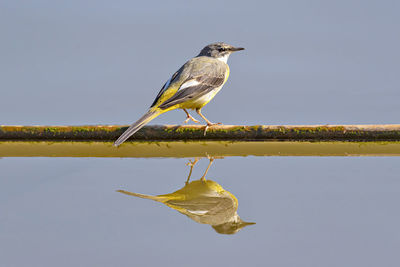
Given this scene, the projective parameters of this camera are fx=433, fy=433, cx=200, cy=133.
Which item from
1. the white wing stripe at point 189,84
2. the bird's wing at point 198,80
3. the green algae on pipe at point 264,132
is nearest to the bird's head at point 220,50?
the bird's wing at point 198,80

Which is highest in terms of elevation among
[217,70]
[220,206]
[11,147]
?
[217,70]

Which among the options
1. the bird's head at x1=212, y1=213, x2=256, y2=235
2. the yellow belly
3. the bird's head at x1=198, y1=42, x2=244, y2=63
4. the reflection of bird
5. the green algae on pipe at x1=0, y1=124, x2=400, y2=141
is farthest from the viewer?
the bird's head at x1=198, y1=42, x2=244, y2=63

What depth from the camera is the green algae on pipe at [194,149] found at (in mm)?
6059

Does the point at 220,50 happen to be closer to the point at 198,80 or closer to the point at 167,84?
the point at 198,80

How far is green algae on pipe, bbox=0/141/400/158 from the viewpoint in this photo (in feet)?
19.9

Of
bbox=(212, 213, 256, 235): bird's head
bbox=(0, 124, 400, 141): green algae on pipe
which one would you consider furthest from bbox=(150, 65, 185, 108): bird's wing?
bbox=(212, 213, 256, 235): bird's head

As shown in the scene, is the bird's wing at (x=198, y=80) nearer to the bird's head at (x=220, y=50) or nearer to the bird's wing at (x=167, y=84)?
the bird's wing at (x=167, y=84)

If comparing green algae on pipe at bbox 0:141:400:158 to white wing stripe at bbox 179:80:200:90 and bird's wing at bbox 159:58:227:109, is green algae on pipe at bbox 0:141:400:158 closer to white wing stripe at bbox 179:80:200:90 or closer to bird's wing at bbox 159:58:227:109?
bird's wing at bbox 159:58:227:109

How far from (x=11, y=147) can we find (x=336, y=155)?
191 inches

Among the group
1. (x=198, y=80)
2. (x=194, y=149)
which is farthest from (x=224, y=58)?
(x=194, y=149)

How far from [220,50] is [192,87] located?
1302 millimetres

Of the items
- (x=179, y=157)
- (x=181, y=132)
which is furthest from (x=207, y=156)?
(x=181, y=132)

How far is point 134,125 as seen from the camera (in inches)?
233

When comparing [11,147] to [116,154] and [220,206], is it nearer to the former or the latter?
[116,154]
